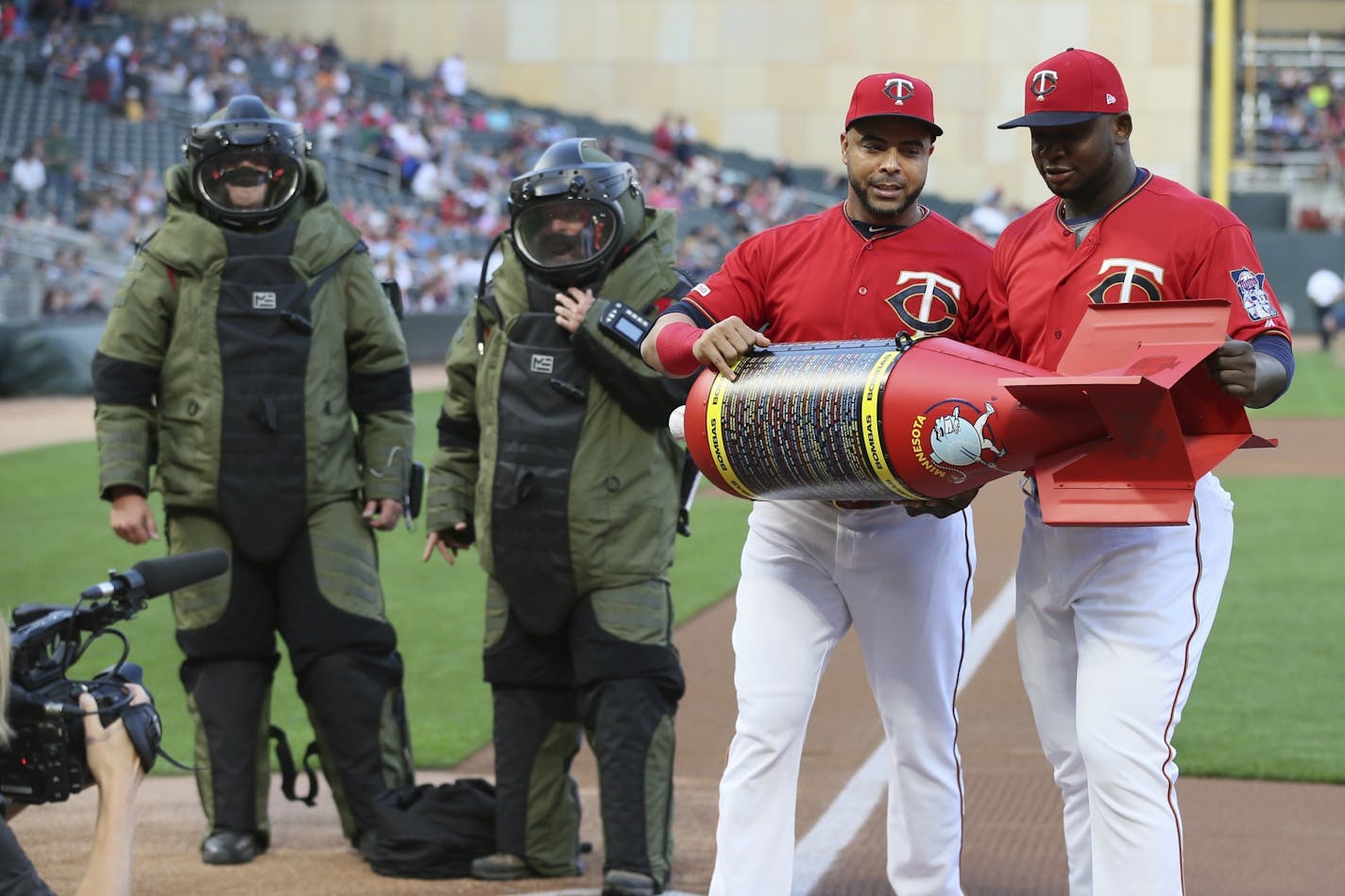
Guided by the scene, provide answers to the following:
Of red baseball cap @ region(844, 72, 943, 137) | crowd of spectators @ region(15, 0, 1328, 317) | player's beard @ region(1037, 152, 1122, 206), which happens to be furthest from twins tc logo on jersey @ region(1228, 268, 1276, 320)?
crowd of spectators @ region(15, 0, 1328, 317)

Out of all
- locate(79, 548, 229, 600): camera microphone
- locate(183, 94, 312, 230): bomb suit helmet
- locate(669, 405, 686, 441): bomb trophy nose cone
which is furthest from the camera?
locate(183, 94, 312, 230): bomb suit helmet

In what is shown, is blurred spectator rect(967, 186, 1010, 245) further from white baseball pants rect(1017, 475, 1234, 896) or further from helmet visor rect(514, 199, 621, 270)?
white baseball pants rect(1017, 475, 1234, 896)

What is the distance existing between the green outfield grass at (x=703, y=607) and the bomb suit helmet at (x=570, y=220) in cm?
248

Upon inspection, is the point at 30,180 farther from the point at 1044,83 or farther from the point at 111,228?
the point at 1044,83

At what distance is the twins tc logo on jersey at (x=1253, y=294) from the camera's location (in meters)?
3.71

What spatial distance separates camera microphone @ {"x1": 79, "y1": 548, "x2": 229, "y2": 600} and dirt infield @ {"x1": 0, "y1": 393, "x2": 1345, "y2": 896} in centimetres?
147

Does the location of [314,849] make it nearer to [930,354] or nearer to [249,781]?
[249,781]

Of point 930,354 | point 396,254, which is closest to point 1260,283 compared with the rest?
point 930,354

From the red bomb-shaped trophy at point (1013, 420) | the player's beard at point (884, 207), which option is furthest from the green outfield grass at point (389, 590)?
the red bomb-shaped trophy at point (1013, 420)

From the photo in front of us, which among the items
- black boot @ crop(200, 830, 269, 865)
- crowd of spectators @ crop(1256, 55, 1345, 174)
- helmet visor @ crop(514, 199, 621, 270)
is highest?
crowd of spectators @ crop(1256, 55, 1345, 174)

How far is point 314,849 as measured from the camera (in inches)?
224

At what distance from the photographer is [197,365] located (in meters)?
5.55

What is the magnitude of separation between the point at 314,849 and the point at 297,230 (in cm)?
198

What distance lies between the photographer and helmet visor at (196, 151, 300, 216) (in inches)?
219
